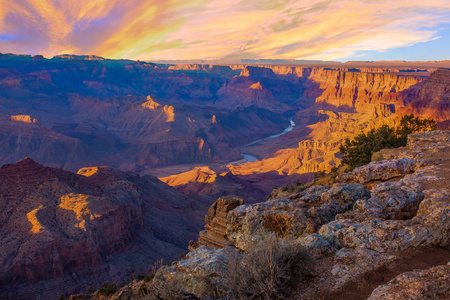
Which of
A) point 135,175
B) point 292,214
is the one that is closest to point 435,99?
point 135,175

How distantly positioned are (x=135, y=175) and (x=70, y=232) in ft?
89.4

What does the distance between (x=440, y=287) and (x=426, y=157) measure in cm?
1173

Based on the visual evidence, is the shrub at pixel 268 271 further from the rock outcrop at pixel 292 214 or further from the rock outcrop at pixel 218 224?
the rock outcrop at pixel 218 224

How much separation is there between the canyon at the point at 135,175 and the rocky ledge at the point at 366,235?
0.19m

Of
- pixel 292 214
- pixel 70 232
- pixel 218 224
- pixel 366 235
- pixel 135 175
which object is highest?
pixel 366 235

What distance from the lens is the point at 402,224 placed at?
8.63m

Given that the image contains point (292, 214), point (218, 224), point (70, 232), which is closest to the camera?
point (292, 214)

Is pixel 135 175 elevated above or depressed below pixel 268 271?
below

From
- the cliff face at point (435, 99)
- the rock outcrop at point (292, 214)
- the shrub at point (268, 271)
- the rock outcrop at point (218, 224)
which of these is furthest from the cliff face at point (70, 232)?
the cliff face at point (435, 99)

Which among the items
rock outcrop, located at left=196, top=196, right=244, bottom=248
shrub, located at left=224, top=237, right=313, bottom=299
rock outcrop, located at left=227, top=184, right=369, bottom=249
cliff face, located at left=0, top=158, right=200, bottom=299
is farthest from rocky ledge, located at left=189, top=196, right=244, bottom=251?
cliff face, located at left=0, top=158, right=200, bottom=299

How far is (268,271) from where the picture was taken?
6859 millimetres

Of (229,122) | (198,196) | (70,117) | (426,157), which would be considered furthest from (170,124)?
(426,157)

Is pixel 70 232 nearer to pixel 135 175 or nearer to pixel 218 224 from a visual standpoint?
pixel 218 224

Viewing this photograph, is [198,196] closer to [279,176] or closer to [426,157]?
[279,176]
